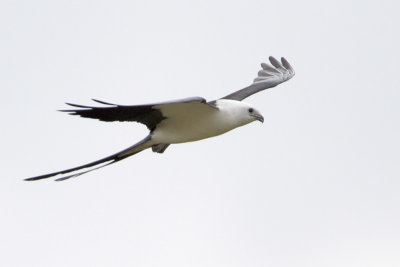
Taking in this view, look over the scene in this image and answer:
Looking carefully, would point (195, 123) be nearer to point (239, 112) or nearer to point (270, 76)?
point (239, 112)

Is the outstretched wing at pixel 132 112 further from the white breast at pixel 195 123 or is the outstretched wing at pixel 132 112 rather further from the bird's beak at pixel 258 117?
the bird's beak at pixel 258 117

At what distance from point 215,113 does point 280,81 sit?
11.8ft

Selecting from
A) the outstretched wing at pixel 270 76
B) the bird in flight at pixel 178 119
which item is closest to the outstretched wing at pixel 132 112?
the bird in flight at pixel 178 119

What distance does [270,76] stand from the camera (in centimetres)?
1638

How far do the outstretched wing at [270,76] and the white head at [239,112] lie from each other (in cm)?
207

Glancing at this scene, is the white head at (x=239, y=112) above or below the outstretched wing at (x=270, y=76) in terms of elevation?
below

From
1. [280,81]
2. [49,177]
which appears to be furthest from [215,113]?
[280,81]

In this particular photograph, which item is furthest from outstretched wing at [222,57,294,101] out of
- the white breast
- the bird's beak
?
the white breast

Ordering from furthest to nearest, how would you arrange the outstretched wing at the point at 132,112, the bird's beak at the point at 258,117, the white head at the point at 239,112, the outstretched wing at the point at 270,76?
the outstretched wing at the point at 270,76 < the bird's beak at the point at 258,117 < the white head at the point at 239,112 < the outstretched wing at the point at 132,112

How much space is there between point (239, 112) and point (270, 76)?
3576 millimetres

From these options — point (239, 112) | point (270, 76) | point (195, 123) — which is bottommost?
point (195, 123)

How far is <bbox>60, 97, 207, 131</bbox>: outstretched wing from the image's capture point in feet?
38.3

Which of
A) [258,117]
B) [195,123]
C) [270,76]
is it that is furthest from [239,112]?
[270,76]

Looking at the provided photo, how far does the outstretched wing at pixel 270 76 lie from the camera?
50.4ft
